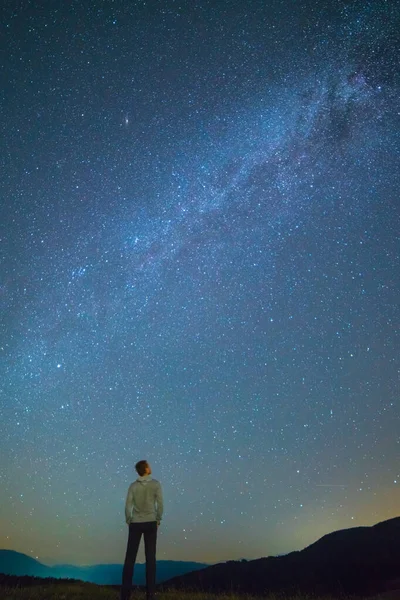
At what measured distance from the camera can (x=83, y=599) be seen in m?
7.41

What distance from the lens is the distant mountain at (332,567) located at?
42.2 m

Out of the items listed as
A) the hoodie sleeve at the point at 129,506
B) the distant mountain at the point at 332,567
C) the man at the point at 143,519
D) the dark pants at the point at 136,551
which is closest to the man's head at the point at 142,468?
the man at the point at 143,519

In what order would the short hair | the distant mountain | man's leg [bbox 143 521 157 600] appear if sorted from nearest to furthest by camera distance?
man's leg [bbox 143 521 157 600], the short hair, the distant mountain

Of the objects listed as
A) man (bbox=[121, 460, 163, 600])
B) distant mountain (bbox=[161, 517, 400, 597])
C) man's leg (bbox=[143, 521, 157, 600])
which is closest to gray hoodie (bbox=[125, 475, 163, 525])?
man (bbox=[121, 460, 163, 600])

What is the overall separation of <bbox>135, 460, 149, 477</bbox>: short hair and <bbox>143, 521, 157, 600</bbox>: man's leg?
62 cm

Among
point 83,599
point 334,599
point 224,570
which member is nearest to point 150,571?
point 83,599

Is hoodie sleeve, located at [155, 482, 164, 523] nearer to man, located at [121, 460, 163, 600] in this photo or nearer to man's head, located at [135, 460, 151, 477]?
man, located at [121, 460, 163, 600]

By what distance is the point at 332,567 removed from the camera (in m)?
54.2

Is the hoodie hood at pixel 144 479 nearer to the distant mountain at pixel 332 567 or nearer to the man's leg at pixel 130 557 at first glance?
the man's leg at pixel 130 557

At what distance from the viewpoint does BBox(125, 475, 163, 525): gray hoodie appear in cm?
641

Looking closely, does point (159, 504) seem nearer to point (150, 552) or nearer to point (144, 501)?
point (144, 501)

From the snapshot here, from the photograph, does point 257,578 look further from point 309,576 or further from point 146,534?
point 146,534

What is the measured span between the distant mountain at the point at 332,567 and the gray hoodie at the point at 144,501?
32855 millimetres

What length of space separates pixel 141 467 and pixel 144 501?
410 millimetres
